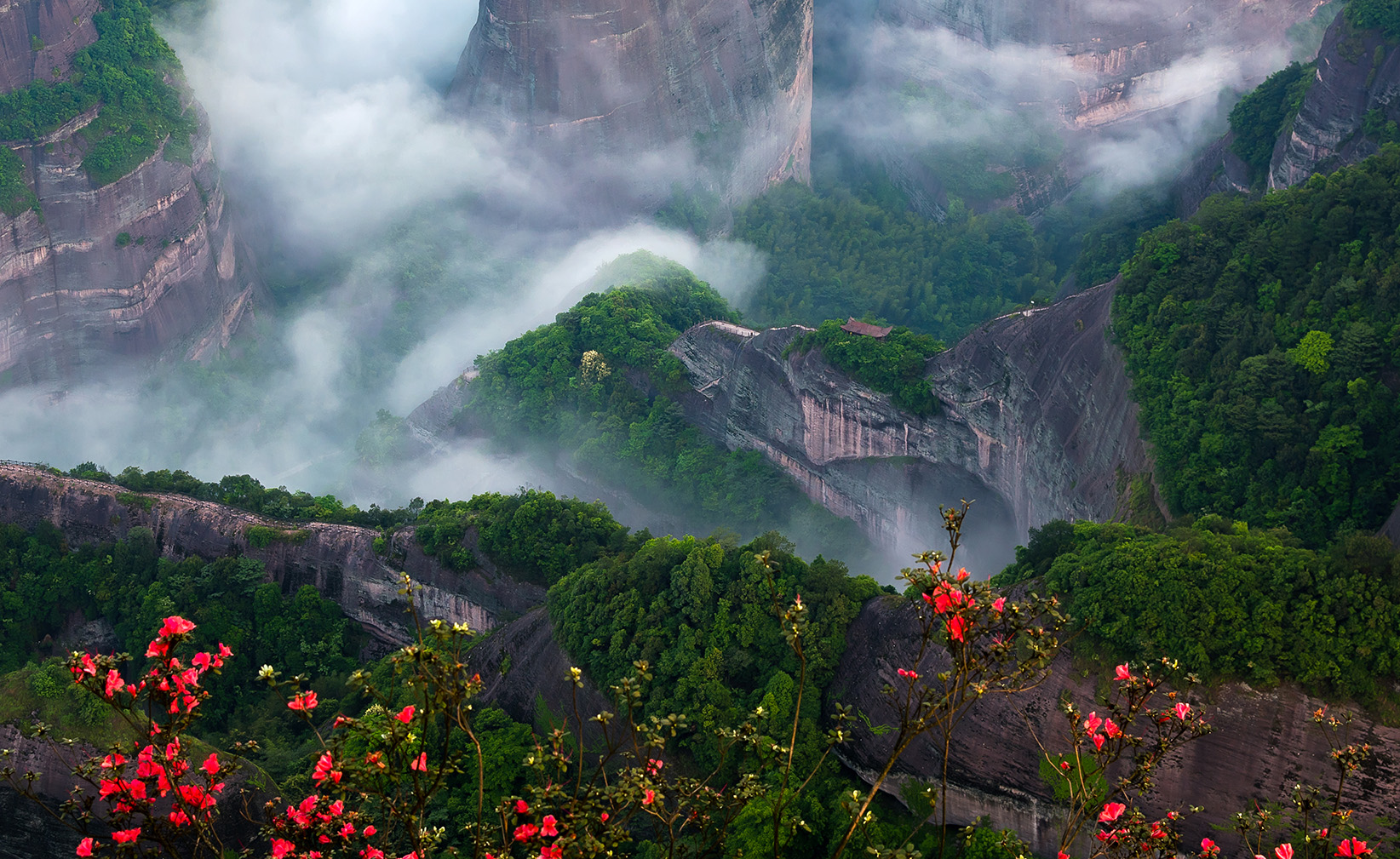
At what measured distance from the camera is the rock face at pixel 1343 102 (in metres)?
41.2

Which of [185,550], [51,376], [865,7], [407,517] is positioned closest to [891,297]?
[865,7]

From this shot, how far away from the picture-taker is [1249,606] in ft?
75.3

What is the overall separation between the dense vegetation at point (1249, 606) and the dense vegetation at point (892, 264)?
42.0 m

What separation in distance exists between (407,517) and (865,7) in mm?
63034

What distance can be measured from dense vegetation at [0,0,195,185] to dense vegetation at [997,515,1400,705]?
56.4 m

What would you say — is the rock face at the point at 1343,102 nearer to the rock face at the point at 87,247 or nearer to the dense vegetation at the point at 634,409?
the dense vegetation at the point at 634,409

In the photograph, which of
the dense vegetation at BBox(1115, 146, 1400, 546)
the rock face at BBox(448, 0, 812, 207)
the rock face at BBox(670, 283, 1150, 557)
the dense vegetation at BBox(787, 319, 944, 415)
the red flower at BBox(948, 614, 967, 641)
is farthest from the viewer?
the rock face at BBox(448, 0, 812, 207)

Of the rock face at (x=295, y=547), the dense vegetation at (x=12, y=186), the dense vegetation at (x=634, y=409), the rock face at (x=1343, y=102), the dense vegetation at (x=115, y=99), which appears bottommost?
the rock face at (x=295, y=547)

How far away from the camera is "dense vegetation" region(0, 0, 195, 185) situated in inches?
2372

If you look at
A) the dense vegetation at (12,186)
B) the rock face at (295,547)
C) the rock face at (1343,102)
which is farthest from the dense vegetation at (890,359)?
the dense vegetation at (12,186)

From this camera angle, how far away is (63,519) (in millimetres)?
40031

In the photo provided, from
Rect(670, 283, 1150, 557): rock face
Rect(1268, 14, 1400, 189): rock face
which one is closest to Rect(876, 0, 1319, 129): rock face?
Rect(1268, 14, 1400, 189): rock face

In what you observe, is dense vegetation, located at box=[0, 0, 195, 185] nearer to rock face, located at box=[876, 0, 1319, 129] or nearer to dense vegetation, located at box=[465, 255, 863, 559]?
dense vegetation, located at box=[465, 255, 863, 559]

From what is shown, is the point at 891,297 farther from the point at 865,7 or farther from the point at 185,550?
the point at 185,550
